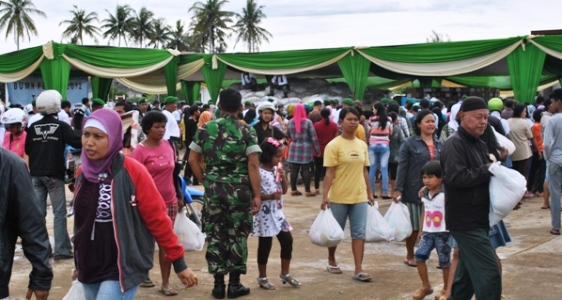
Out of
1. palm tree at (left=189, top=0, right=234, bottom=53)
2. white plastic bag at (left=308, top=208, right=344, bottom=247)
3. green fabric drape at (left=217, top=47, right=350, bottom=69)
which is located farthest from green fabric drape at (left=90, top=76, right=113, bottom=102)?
palm tree at (left=189, top=0, right=234, bottom=53)

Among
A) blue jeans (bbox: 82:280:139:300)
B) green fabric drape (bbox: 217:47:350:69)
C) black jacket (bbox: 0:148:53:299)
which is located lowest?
blue jeans (bbox: 82:280:139:300)

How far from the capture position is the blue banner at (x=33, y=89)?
23.0 m

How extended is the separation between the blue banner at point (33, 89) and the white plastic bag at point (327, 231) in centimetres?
1736

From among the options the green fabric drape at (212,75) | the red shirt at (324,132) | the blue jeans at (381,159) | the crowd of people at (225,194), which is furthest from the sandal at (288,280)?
the green fabric drape at (212,75)

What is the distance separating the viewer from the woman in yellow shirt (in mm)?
7332

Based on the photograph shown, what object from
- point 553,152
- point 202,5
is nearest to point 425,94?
point 553,152

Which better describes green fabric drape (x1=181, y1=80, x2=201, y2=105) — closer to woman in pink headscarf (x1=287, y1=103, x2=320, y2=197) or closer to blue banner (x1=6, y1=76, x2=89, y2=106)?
blue banner (x1=6, y1=76, x2=89, y2=106)

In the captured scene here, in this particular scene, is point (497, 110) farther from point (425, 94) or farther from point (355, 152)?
point (425, 94)

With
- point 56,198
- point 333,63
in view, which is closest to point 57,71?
point 333,63

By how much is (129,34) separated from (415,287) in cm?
7215

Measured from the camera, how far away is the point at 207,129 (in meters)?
6.41

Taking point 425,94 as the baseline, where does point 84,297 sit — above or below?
below

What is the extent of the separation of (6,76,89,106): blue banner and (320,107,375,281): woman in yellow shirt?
678 inches

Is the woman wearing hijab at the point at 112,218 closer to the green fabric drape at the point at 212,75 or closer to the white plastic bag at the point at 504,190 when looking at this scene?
the white plastic bag at the point at 504,190
